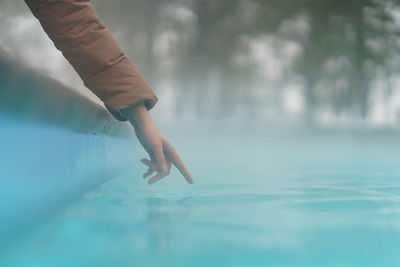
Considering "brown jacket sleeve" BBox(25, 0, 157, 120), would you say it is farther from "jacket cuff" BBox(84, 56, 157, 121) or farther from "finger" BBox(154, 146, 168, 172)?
"finger" BBox(154, 146, 168, 172)

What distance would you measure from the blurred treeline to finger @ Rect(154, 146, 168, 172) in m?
8.81

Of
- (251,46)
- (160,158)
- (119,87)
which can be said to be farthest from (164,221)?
(251,46)

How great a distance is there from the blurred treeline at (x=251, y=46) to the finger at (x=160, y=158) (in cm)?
881

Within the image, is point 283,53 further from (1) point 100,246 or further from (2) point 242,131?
(1) point 100,246

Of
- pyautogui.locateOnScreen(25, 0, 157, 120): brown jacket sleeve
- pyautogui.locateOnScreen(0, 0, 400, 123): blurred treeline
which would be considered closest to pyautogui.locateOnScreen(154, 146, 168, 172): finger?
pyautogui.locateOnScreen(25, 0, 157, 120): brown jacket sleeve

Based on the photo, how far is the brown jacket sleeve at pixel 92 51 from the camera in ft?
3.12

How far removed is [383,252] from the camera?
2.52 feet

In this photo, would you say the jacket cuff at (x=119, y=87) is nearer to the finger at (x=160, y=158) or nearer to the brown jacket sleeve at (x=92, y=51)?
the brown jacket sleeve at (x=92, y=51)

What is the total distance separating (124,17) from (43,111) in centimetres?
1023

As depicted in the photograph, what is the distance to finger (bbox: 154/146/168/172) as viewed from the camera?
107 cm

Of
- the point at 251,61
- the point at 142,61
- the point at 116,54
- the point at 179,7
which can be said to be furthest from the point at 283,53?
the point at 116,54

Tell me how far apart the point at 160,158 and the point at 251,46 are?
10.9 metres

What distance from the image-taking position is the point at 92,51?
3.21 ft

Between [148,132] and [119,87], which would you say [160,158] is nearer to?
[148,132]
